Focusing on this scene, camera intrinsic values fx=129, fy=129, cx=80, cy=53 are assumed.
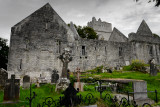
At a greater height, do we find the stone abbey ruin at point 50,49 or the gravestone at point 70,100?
the stone abbey ruin at point 50,49

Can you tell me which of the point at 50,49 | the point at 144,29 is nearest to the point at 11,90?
the point at 50,49

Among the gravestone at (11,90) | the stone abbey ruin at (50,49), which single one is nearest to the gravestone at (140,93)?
the gravestone at (11,90)

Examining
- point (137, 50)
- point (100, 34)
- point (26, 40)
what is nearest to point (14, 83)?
point (26, 40)

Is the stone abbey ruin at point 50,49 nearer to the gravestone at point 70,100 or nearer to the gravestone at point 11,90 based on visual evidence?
the gravestone at point 11,90

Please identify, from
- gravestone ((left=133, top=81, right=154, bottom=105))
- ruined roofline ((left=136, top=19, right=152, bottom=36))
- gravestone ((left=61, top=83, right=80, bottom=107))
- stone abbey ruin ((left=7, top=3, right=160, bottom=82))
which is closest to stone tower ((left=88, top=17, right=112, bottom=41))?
ruined roofline ((left=136, top=19, right=152, bottom=36))

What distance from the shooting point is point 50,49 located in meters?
20.7

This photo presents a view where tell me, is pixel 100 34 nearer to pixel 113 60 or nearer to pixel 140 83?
pixel 113 60

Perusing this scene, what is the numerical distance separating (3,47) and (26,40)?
15.9 metres

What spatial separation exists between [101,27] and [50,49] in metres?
40.8

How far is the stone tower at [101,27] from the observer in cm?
5576

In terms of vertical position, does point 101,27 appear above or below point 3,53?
above

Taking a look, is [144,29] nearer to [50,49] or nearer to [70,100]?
[50,49]

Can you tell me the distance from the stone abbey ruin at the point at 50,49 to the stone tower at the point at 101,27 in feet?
94.3

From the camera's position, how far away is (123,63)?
87.7 ft
